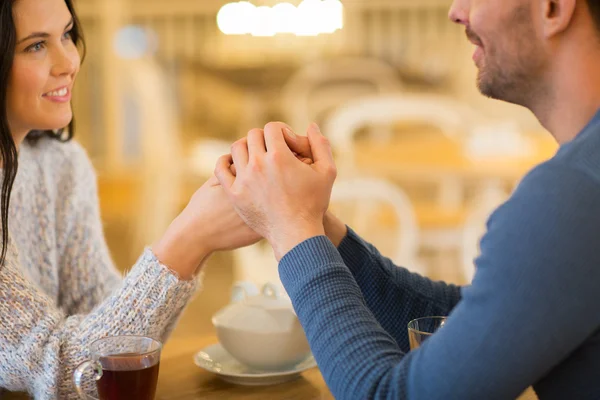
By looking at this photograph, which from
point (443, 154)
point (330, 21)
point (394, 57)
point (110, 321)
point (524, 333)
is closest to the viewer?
point (524, 333)

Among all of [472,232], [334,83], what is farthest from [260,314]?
[334,83]

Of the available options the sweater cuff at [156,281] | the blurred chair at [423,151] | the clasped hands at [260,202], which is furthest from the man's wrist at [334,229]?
the blurred chair at [423,151]

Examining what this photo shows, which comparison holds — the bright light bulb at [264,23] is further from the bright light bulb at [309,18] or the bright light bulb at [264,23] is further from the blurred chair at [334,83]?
the blurred chair at [334,83]

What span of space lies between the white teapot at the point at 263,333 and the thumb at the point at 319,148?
0.71ft

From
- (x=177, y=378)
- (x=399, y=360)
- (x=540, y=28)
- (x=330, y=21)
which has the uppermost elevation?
(x=330, y=21)

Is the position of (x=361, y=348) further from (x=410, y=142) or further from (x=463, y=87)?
(x=463, y=87)

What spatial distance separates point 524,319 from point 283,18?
398cm

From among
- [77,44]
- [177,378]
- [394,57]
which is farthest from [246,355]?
[394,57]

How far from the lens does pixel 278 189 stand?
3.04 ft

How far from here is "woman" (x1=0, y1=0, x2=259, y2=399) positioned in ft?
3.40

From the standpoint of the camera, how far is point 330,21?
4.64m

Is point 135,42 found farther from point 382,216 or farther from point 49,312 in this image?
point 49,312

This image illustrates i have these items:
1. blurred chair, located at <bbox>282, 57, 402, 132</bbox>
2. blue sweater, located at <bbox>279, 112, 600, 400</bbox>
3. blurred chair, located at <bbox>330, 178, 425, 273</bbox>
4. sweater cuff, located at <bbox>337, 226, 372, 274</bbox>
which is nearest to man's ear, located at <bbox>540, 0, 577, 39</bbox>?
blue sweater, located at <bbox>279, 112, 600, 400</bbox>

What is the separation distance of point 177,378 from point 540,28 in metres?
0.66
